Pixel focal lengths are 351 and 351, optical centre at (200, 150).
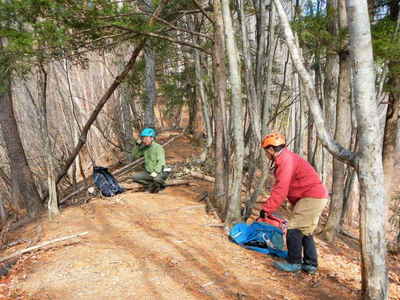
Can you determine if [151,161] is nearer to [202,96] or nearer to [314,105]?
[202,96]

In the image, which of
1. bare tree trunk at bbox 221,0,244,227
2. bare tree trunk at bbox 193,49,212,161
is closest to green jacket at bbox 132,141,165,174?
bare tree trunk at bbox 221,0,244,227

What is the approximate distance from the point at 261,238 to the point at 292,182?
120 cm

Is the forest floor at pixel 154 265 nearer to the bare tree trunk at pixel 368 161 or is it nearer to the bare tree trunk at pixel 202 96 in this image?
the bare tree trunk at pixel 368 161

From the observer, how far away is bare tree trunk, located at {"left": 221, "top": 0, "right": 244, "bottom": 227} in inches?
216

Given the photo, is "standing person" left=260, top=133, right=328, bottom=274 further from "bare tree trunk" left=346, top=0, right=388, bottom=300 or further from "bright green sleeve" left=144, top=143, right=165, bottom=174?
"bright green sleeve" left=144, top=143, right=165, bottom=174

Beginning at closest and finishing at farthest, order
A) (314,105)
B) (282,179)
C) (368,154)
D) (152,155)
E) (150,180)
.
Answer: (368,154) < (314,105) < (282,179) < (152,155) < (150,180)

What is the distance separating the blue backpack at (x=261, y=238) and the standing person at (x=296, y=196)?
22.2 inches

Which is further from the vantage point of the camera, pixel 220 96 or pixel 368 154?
pixel 220 96

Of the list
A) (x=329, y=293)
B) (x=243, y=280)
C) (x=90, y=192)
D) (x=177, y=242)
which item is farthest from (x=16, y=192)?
(x=329, y=293)

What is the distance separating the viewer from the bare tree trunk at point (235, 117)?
5.48m

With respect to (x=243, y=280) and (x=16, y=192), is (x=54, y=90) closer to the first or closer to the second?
(x=16, y=192)

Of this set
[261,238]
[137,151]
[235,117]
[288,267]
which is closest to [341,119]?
[235,117]

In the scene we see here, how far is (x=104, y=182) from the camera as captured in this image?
7746 millimetres

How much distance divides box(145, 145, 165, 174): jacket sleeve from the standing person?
12.9 ft
